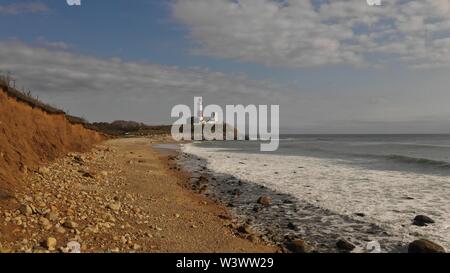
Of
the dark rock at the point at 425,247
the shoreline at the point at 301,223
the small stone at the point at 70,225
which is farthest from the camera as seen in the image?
the shoreline at the point at 301,223

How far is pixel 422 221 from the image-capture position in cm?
1140

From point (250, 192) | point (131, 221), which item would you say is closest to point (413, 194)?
point (250, 192)

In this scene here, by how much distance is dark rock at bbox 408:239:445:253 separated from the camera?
873 cm

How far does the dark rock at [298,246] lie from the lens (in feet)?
29.9

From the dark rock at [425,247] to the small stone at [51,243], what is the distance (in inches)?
332

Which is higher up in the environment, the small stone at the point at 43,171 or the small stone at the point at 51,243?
the small stone at the point at 43,171

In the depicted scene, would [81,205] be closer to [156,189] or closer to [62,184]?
[62,184]

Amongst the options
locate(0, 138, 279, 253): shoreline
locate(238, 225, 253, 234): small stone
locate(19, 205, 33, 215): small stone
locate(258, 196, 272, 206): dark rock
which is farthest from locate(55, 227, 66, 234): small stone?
locate(258, 196, 272, 206): dark rock

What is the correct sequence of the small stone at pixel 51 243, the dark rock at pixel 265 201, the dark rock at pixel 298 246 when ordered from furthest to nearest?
1. the dark rock at pixel 265 201
2. the dark rock at pixel 298 246
3. the small stone at pixel 51 243

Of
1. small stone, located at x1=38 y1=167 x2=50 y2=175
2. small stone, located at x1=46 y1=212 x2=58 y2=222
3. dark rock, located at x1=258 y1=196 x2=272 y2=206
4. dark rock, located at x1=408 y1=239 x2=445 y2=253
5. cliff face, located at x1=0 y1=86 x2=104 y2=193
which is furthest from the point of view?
dark rock, located at x1=258 y1=196 x2=272 y2=206

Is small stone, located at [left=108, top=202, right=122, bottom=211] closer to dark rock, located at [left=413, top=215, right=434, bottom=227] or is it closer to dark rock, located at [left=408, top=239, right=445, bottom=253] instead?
dark rock, located at [left=408, top=239, right=445, bottom=253]

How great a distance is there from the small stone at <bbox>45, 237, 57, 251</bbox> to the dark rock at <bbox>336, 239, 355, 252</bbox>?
6.90 metres

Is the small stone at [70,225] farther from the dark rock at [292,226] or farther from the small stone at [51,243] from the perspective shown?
the dark rock at [292,226]

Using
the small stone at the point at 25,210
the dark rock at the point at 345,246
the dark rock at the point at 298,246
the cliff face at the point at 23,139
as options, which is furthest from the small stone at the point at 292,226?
the cliff face at the point at 23,139
